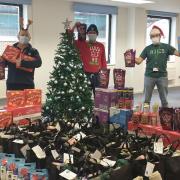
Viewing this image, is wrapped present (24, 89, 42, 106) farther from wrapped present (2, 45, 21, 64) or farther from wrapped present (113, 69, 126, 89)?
wrapped present (113, 69, 126, 89)

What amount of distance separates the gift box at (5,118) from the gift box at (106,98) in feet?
3.28

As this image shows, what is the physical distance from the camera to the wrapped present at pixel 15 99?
2.99 m

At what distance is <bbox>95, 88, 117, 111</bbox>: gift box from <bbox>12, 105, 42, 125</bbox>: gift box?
669 millimetres

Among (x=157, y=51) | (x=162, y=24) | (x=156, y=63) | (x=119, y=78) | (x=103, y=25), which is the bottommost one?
(x=119, y=78)

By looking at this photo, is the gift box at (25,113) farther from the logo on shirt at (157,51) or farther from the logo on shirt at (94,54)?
the logo on shirt at (157,51)

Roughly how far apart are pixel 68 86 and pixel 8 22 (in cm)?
306

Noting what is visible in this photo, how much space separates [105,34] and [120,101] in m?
4.89

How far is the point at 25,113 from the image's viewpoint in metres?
3.03

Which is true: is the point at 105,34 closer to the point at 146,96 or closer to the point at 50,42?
the point at 50,42

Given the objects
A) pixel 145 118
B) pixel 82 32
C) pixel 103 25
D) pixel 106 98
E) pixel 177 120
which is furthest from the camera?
pixel 103 25

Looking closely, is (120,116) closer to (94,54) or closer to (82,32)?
(94,54)

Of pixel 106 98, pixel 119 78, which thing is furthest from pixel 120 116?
pixel 119 78

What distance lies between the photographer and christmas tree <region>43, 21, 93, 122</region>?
401 cm

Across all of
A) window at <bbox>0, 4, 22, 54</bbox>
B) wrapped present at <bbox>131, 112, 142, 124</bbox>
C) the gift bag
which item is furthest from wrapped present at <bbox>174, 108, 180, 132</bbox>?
window at <bbox>0, 4, 22, 54</bbox>
